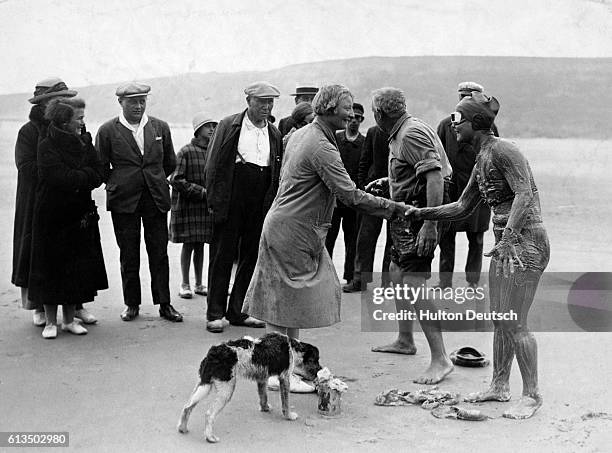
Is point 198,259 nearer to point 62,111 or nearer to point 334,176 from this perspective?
point 62,111

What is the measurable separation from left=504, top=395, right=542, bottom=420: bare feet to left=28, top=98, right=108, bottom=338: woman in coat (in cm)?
336

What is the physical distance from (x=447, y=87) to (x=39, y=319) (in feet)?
28.6

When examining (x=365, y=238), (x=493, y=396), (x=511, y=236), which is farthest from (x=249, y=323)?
(x=511, y=236)

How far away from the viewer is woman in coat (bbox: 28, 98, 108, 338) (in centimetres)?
638

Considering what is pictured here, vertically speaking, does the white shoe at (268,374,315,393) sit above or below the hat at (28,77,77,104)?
below

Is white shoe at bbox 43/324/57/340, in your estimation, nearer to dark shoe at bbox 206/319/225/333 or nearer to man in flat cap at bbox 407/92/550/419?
dark shoe at bbox 206/319/225/333

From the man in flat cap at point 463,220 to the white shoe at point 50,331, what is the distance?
142 inches

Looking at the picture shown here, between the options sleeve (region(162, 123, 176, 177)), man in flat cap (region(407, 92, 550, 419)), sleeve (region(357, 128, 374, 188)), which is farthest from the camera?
sleeve (region(357, 128, 374, 188))

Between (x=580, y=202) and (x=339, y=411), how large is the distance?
29.2ft

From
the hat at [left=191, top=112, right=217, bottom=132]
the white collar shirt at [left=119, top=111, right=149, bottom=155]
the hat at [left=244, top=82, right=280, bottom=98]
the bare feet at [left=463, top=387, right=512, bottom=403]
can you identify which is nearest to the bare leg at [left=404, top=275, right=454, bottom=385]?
the bare feet at [left=463, top=387, right=512, bottom=403]

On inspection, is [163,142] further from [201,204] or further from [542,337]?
[542,337]

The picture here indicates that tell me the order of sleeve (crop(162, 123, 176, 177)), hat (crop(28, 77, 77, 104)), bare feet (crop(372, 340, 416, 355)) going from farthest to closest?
1. sleeve (crop(162, 123, 176, 177))
2. hat (crop(28, 77, 77, 104))
3. bare feet (crop(372, 340, 416, 355))

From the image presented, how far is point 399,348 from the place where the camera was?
6.23 meters

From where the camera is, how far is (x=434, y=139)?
5590mm
